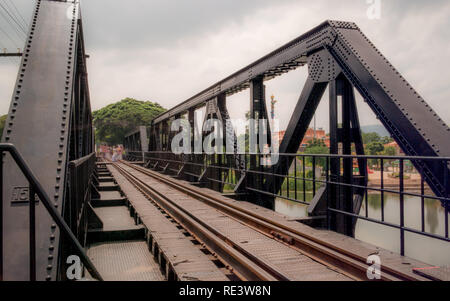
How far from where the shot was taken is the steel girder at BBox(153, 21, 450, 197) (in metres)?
5.08

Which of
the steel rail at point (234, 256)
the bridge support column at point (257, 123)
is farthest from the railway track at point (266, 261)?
the bridge support column at point (257, 123)

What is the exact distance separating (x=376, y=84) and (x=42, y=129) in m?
4.74

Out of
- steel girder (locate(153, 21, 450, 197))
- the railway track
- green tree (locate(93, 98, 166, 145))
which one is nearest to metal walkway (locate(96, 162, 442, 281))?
the railway track

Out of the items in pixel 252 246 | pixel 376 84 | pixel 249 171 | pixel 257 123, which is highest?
pixel 376 84

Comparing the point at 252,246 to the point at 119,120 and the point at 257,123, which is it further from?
the point at 119,120

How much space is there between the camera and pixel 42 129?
3.81 meters

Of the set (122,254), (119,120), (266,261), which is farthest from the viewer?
(119,120)

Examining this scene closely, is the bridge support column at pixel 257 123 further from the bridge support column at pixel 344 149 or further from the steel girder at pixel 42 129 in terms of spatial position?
the steel girder at pixel 42 129

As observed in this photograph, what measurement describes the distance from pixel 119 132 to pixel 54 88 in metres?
74.5

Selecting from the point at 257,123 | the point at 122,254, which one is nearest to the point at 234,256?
the point at 122,254

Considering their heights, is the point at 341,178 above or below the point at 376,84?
below
